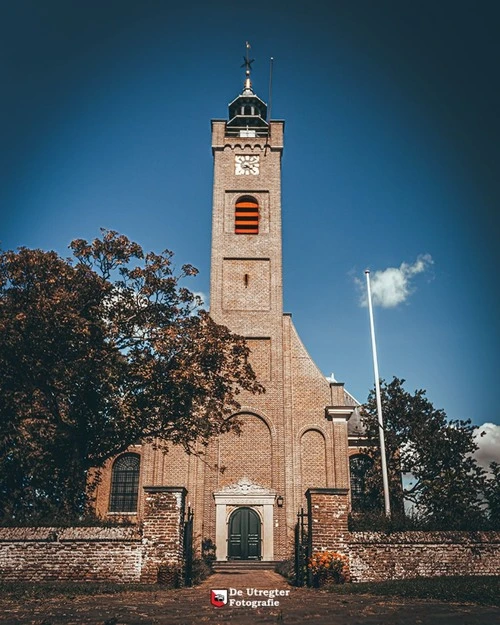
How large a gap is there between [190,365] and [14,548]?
21.2ft

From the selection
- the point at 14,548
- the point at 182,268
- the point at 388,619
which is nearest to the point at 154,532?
the point at 14,548

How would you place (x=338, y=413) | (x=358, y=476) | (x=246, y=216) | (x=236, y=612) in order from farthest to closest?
(x=246, y=216), (x=358, y=476), (x=338, y=413), (x=236, y=612)

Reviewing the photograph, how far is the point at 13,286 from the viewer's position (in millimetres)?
15445

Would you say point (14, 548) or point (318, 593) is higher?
point (14, 548)

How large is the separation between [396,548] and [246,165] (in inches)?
875

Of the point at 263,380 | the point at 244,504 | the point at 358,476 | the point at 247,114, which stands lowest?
the point at 244,504

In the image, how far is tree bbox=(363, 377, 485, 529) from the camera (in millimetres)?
21156

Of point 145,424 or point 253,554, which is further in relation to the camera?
point 253,554

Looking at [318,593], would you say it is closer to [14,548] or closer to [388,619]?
[388,619]

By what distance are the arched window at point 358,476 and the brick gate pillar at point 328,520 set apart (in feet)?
44.6

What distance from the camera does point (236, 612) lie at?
817cm

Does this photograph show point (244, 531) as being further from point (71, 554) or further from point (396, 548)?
point (71, 554)

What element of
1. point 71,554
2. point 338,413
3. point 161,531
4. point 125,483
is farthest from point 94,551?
point 338,413

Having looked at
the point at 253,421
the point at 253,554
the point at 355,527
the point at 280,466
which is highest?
the point at 253,421
